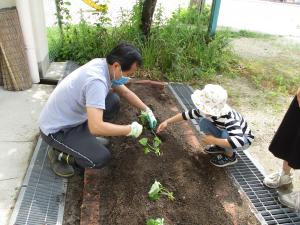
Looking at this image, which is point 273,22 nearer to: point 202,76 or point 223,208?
point 202,76

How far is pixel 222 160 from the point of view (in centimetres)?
312

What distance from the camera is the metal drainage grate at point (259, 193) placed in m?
2.67

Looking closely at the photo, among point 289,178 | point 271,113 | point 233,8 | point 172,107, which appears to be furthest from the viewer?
point 233,8

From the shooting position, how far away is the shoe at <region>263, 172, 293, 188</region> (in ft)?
9.62

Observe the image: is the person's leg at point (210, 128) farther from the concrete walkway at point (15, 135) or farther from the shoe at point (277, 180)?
the concrete walkway at point (15, 135)

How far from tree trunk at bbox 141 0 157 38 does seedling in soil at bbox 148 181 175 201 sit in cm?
336

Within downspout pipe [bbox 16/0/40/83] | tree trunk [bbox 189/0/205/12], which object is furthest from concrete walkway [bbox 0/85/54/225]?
tree trunk [bbox 189/0/205/12]

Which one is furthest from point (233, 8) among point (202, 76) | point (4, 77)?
point (4, 77)

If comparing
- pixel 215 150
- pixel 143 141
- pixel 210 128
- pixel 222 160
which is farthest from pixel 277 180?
pixel 143 141

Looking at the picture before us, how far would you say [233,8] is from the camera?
1038cm

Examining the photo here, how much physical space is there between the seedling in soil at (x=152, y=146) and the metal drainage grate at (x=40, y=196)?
2.61 ft

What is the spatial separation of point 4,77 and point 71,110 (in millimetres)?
1950

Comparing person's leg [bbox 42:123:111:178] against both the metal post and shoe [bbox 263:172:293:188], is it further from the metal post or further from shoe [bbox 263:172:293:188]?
the metal post

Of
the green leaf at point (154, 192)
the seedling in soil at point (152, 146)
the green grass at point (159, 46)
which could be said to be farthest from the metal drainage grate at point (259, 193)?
the green grass at point (159, 46)
